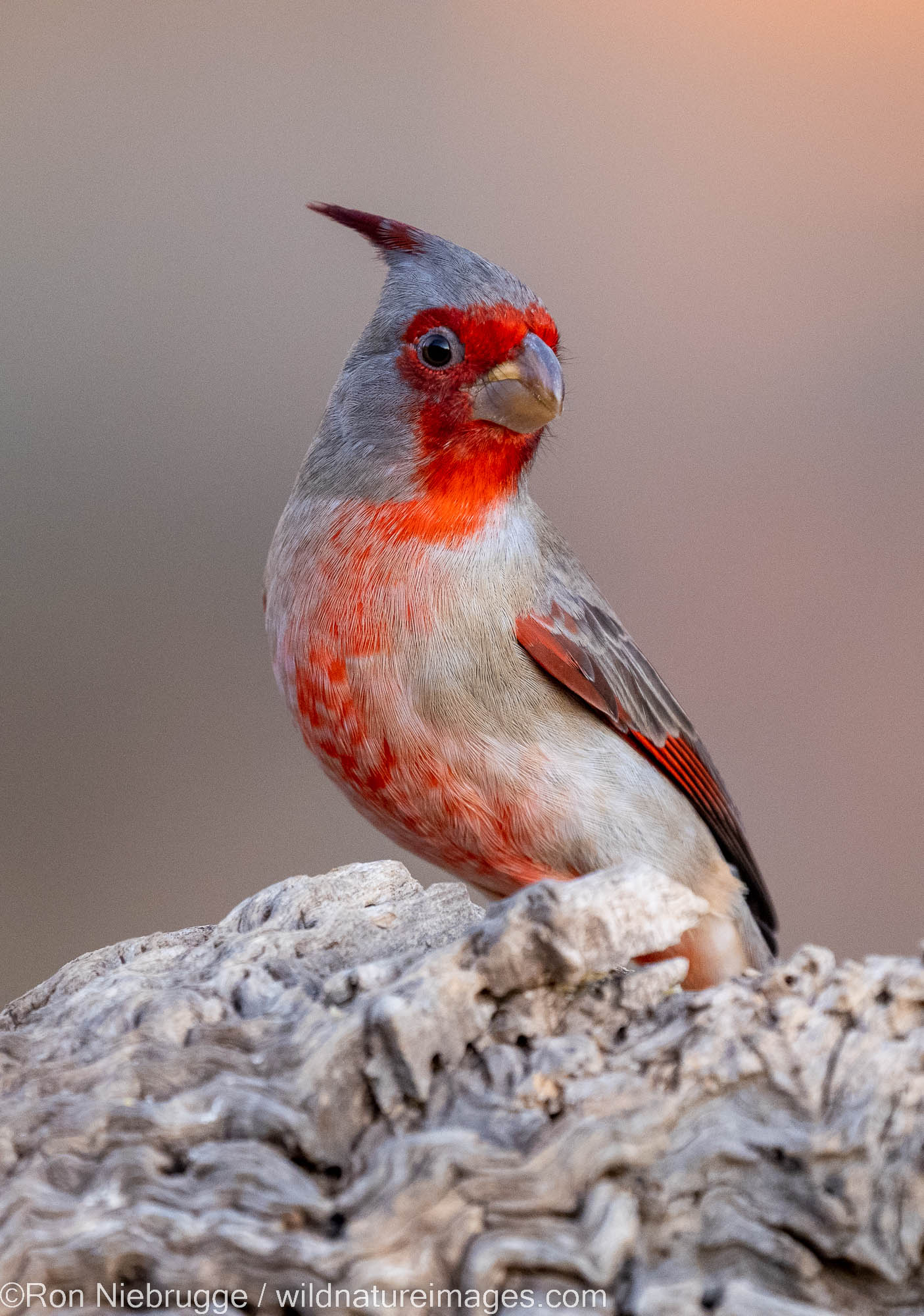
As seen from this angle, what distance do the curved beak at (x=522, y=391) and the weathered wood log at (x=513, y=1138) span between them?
0.82 m

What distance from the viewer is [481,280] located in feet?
6.83

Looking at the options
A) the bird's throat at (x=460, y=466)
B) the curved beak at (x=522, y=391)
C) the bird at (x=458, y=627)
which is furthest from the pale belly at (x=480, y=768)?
the curved beak at (x=522, y=391)

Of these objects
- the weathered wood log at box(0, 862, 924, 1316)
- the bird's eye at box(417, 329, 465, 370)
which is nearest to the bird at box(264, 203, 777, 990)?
the bird's eye at box(417, 329, 465, 370)

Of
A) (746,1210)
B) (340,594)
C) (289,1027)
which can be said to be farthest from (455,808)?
(746,1210)

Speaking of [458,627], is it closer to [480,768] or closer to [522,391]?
[480,768]

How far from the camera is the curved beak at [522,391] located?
1977mm

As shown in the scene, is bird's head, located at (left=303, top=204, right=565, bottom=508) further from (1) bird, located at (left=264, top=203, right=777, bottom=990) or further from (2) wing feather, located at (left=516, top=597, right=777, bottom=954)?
(2) wing feather, located at (left=516, top=597, right=777, bottom=954)

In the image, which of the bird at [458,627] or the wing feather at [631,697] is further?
the wing feather at [631,697]

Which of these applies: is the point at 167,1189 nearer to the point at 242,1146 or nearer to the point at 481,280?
the point at 242,1146

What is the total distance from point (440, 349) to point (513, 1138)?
1.25m

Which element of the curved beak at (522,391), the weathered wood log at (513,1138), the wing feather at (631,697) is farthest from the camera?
the wing feather at (631,697)

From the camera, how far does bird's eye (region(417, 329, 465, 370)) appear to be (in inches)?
80.1

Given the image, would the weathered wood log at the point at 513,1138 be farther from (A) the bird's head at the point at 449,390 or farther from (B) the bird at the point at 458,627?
(A) the bird's head at the point at 449,390

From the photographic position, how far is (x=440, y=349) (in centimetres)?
204
